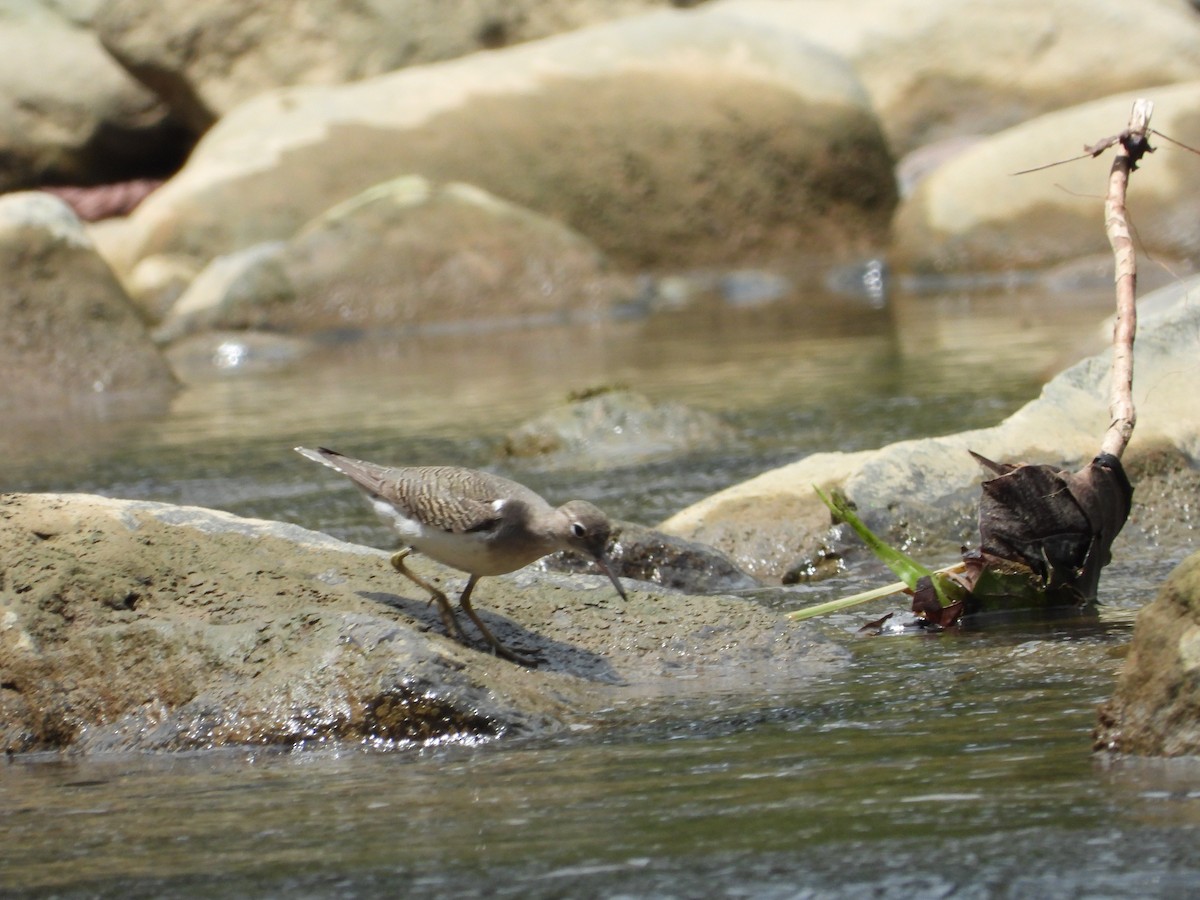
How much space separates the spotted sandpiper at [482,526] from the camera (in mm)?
4840

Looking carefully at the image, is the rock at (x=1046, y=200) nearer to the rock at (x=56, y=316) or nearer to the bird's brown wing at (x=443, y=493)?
the rock at (x=56, y=316)

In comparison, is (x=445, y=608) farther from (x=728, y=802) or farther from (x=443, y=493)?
(x=728, y=802)

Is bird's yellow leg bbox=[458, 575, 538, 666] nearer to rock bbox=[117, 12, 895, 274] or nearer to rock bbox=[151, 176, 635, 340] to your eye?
rock bbox=[151, 176, 635, 340]

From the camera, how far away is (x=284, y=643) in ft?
15.4

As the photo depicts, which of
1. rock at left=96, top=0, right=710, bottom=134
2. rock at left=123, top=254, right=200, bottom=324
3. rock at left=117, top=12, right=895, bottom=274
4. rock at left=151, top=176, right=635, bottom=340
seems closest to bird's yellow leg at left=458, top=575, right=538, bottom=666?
rock at left=151, top=176, right=635, bottom=340

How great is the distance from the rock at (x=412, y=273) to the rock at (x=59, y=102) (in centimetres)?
703

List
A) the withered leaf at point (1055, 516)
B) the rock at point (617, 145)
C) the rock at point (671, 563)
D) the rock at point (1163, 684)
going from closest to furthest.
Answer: the rock at point (1163, 684), the withered leaf at point (1055, 516), the rock at point (671, 563), the rock at point (617, 145)

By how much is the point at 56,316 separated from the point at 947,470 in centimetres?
889

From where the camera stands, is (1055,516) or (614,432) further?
(614,432)

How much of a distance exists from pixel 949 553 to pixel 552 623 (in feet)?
7.15

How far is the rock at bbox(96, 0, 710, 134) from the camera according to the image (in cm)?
2380

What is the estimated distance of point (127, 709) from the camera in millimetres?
4664

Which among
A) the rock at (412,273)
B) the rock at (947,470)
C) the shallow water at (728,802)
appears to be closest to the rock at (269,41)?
the rock at (412,273)

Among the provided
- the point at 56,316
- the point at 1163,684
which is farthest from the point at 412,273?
the point at 1163,684
